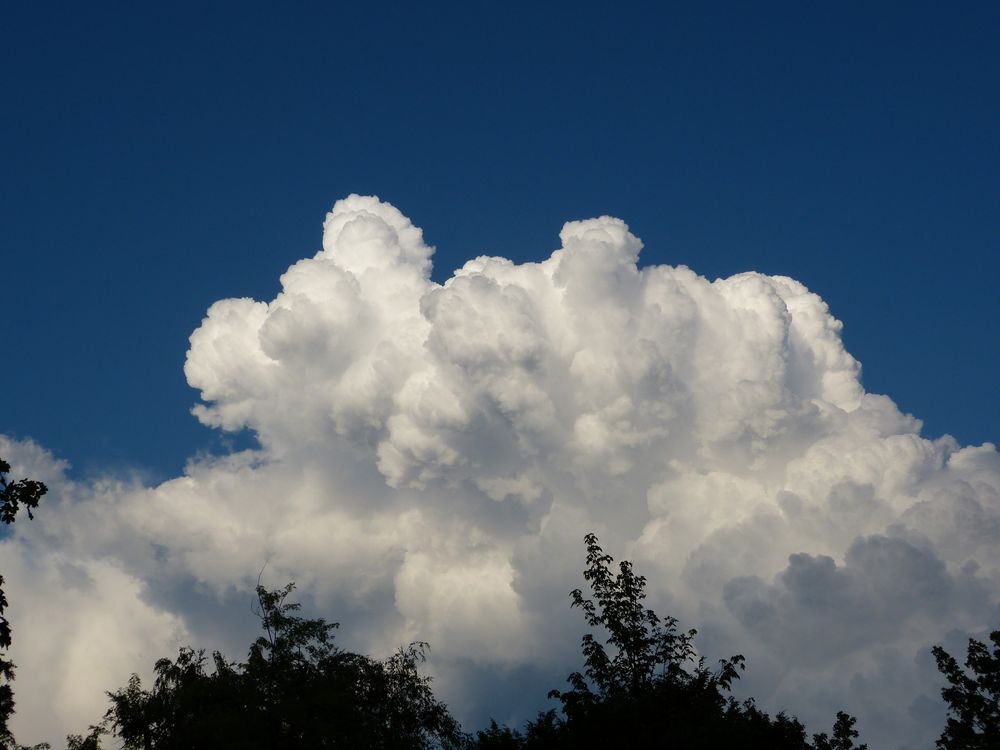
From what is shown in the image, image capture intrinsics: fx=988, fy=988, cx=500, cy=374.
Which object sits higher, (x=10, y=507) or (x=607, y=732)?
(x=10, y=507)

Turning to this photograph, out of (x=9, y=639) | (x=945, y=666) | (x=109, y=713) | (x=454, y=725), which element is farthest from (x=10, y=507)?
(x=945, y=666)

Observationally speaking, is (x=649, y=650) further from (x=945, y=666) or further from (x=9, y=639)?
(x=945, y=666)

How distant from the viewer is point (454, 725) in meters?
58.7

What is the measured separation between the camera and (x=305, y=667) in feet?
150

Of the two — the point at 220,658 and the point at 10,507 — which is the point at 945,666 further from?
the point at 10,507

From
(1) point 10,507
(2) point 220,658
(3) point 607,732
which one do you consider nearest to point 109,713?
(2) point 220,658

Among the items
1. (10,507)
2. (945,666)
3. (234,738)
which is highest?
(945,666)

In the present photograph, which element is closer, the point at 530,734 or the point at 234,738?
the point at 234,738

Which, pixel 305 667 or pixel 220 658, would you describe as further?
pixel 220 658

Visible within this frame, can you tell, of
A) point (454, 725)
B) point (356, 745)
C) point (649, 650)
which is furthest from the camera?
point (454, 725)

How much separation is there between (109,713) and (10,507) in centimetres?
3368

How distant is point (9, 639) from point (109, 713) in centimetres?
3289

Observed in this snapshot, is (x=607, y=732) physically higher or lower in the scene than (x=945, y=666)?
lower

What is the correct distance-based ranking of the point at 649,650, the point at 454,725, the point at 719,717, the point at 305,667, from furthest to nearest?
the point at 454,725 < the point at 305,667 < the point at 649,650 < the point at 719,717
